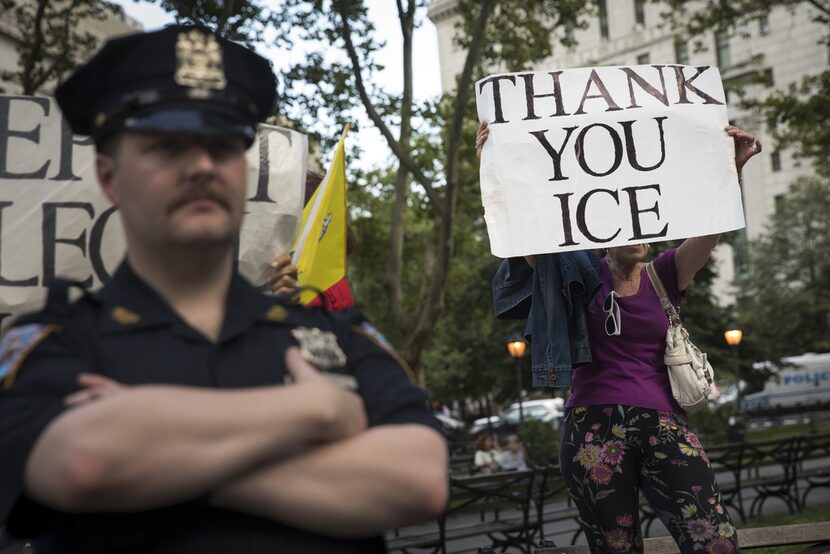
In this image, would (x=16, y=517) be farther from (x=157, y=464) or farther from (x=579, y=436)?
(x=579, y=436)

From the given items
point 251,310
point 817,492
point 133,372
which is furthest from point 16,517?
point 817,492

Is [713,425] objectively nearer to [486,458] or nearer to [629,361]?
[486,458]

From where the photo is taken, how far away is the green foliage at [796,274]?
1941 inches

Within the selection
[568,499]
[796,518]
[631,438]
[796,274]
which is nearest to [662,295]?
[631,438]

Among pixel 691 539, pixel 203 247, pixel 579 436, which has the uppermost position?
pixel 203 247

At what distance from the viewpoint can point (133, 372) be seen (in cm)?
183

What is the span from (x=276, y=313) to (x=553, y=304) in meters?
Result: 2.65

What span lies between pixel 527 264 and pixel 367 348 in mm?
2861

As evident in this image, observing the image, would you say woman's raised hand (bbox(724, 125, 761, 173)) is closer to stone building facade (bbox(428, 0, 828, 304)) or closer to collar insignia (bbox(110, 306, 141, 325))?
collar insignia (bbox(110, 306, 141, 325))

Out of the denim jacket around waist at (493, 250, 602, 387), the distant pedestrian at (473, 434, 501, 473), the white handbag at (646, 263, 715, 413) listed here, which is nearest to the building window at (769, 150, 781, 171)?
the distant pedestrian at (473, 434, 501, 473)

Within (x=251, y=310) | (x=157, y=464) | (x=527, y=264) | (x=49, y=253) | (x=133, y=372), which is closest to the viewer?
(x=157, y=464)

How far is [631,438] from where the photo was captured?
14.1 feet

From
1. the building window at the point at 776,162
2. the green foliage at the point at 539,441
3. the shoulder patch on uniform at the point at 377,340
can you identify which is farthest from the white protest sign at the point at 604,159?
the building window at the point at 776,162

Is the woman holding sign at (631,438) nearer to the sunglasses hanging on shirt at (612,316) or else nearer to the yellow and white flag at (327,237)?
the sunglasses hanging on shirt at (612,316)
